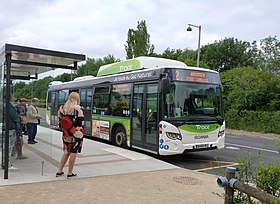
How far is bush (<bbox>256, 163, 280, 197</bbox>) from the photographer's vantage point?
379cm

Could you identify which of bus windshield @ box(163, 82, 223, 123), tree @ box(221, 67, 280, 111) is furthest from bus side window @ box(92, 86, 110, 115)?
tree @ box(221, 67, 280, 111)

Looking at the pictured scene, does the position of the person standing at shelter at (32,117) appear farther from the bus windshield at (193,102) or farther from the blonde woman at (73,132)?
the bus windshield at (193,102)

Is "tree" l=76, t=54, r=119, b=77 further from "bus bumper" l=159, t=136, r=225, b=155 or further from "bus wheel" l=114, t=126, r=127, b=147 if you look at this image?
"bus bumper" l=159, t=136, r=225, b=155

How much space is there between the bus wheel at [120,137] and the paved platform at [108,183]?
204cm

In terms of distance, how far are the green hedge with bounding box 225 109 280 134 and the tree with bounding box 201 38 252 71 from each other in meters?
23.6

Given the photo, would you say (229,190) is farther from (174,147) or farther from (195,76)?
(195,76)

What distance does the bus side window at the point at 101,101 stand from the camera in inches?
497

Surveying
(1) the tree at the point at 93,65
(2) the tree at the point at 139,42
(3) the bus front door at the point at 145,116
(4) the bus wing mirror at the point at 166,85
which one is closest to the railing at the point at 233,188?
(4) the bus wing mirror at the point at 166,85

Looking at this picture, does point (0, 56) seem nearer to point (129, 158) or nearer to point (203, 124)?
point (129, 158)

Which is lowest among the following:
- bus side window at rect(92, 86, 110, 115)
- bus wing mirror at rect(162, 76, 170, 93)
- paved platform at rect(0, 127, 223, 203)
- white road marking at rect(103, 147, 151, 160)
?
paved platform at rect(0, 127, 223, 203)

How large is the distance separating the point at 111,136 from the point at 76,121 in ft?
18.6

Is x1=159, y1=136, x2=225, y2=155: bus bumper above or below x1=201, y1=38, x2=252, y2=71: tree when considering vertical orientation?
below

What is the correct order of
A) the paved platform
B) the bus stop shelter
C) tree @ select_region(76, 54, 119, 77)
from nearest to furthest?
1. the paved platform
2. the bus stop shelter
3. tree @ select_region(76, 54, 119, 77)

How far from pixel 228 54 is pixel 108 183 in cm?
4344
